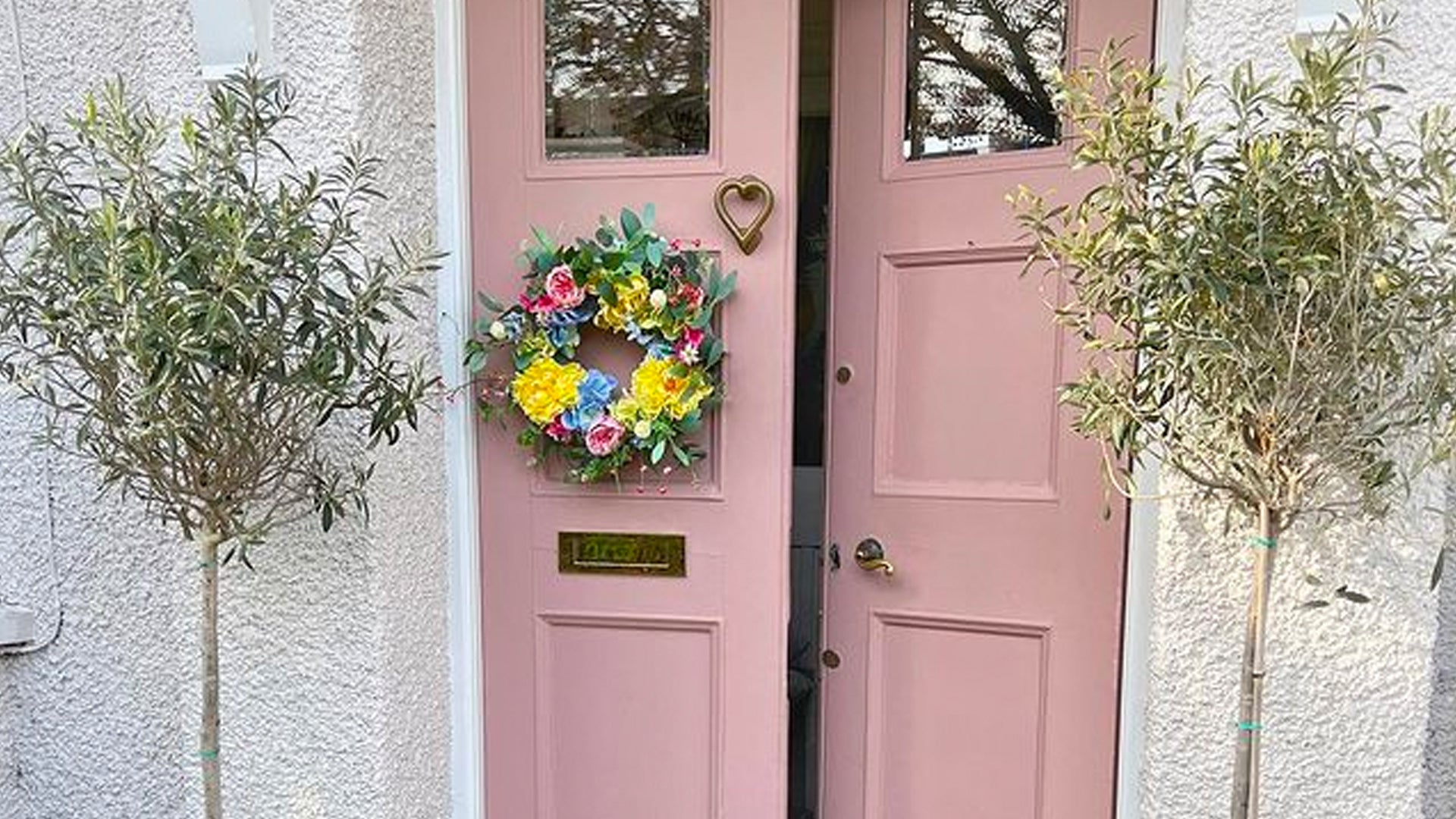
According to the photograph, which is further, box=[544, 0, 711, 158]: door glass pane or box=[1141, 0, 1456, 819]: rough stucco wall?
box=[544, 0, 711, 158]: door glass pane

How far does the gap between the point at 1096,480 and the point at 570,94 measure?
1543 millimetres

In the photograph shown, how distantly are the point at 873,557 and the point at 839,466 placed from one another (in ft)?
0.80

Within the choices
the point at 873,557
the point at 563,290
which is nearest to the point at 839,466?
the point at 873,557

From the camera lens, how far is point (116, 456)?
1571 millimetres

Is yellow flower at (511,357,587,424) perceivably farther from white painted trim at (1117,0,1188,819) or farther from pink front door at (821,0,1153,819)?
white painted trim at (1117,0,1188,819)

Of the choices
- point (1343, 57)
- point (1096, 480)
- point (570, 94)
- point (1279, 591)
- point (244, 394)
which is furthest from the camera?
point (570, 94)

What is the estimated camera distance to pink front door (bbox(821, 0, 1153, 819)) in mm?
2068

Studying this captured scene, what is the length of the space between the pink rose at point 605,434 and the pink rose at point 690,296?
0.31 m

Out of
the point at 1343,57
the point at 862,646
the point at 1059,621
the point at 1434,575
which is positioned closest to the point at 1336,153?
the point at 1343,57

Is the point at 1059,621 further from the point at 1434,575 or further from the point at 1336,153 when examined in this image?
the point at 1336,153

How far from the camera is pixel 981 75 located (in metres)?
2.16

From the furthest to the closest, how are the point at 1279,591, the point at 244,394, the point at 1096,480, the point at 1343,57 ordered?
the point at 1096,480
the point at 1279,591
the point at 244,394
the point at 1343,57

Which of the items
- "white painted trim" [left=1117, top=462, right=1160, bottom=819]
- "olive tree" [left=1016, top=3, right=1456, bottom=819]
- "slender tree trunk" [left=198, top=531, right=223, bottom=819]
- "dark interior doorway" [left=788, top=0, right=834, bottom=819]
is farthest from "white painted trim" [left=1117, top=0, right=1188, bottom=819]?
"slender tree trunk" [left=198, top=531, right=223, bottom=819]

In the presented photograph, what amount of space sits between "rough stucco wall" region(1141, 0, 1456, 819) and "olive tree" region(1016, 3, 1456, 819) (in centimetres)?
20
